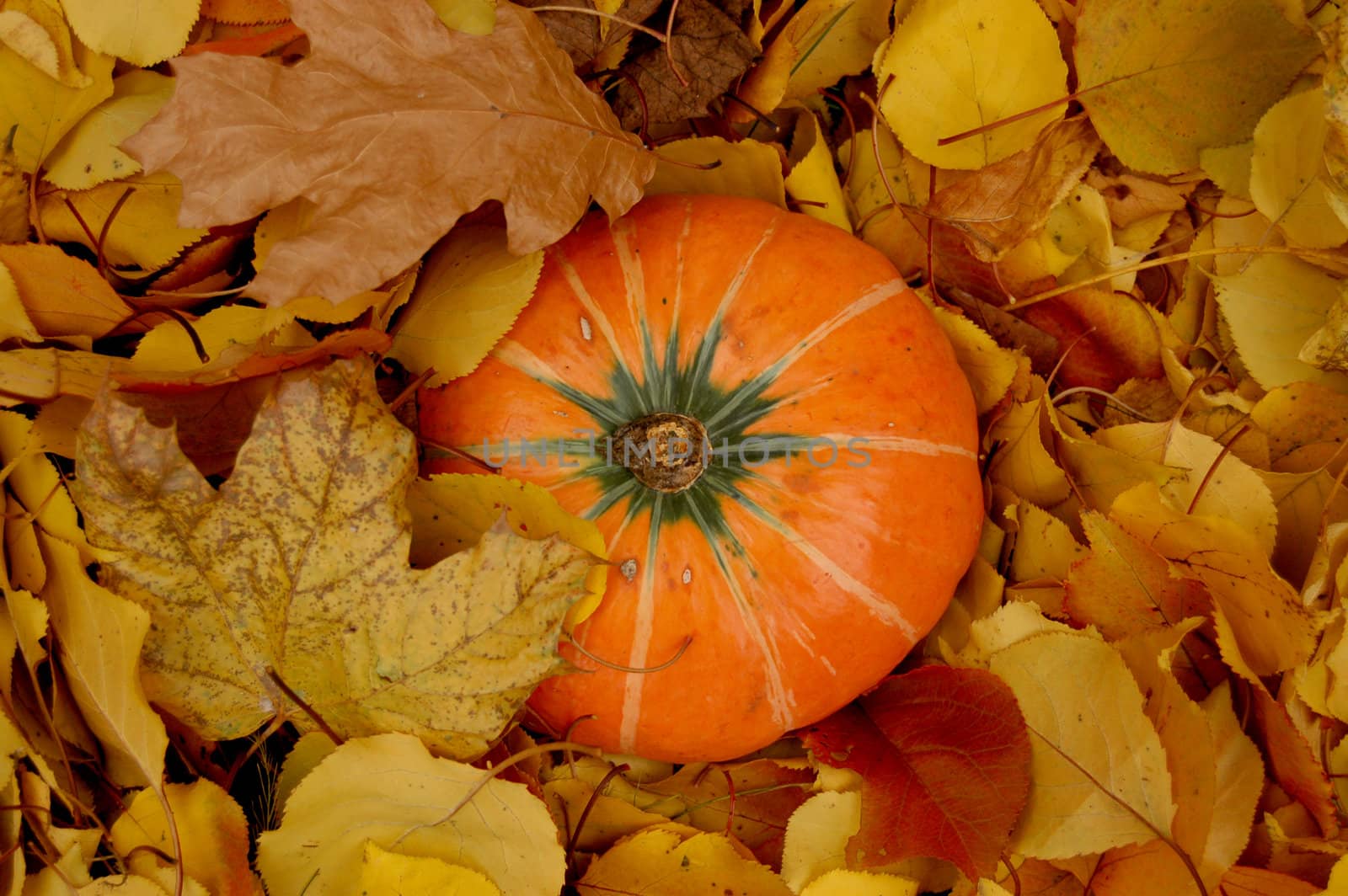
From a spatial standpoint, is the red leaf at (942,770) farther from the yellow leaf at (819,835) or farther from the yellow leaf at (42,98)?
the yellow leaf at (42,98)

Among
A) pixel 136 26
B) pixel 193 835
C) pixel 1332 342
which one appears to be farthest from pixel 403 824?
pixel 1332 342

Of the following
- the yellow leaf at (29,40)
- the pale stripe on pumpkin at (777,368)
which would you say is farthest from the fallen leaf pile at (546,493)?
the pale stripe on pumpkin at (777,368)

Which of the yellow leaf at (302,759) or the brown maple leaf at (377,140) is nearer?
the brown maple leaf at (377,140)

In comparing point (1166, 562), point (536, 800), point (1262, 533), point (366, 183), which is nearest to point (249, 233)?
point (366, 183)

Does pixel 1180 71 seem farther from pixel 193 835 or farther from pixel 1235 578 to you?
pixel 193 835

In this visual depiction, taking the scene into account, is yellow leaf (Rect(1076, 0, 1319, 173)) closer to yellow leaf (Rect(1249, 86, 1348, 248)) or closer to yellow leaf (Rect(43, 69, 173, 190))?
yellow leaf (Rect(1249, 86, 1348, 248))

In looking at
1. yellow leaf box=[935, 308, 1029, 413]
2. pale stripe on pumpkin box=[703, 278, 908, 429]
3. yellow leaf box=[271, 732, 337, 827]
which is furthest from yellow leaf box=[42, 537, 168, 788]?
yellow leaf box=[935, 308, 1029, 413]

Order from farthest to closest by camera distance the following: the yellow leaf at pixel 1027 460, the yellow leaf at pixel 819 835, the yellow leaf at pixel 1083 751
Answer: the yellow leaf at pixel 1027 460
the yellow leaf at pixel 819 835
the yellow leaf at pixel 1083 751

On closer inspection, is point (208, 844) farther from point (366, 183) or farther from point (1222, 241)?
point (1222, 241)
